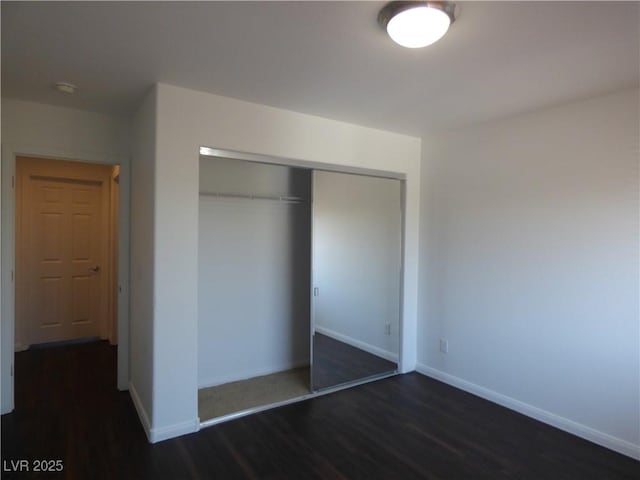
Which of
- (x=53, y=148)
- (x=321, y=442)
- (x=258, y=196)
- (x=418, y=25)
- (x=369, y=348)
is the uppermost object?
(x=418, y=25)

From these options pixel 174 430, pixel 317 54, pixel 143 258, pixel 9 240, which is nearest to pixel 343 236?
pixel 143 258

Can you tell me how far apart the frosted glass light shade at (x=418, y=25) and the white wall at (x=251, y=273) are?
1982mm

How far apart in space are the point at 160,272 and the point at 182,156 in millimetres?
831

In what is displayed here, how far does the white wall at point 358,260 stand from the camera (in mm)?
3682

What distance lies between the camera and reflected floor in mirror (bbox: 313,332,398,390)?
12.1 feet

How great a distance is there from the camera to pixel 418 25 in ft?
5.68

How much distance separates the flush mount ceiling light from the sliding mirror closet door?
177 centimetres

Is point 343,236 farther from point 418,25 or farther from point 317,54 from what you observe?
point 418,25

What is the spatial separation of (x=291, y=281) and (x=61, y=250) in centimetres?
315

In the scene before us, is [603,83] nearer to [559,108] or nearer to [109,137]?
[559,108]

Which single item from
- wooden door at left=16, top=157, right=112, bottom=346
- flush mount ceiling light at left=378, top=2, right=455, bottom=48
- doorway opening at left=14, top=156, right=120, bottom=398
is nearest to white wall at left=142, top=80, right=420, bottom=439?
flush mount ceiling light at left=378, top=2, right=455, bottom=48

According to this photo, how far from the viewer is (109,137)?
3.44 metres

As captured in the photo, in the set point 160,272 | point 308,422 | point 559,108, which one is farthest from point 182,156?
point 559,108

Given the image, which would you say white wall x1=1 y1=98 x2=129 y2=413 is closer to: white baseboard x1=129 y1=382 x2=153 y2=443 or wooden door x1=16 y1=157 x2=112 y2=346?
white baseboard x1=129 y1=382 x2=153 y2=443
